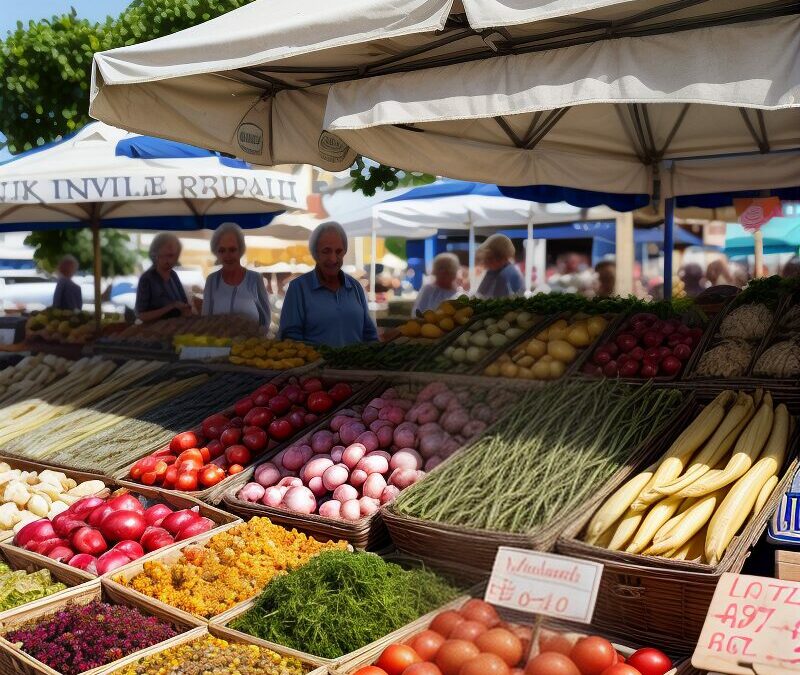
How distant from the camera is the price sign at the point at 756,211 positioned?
6.54 metres

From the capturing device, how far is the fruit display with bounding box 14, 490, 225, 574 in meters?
3.12

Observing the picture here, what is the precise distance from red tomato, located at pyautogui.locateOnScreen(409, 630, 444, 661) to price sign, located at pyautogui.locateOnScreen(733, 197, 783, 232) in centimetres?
545

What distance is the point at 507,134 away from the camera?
210 inches

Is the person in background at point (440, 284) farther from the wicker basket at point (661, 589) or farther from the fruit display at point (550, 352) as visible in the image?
the wicker basket at point (661, 589)

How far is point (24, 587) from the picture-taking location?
2.96 metres

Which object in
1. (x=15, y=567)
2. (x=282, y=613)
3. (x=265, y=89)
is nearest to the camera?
(x=282, y=613)

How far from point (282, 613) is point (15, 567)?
1.54 meters

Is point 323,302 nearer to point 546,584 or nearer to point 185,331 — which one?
point 185,331

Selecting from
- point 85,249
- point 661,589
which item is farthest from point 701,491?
point 85,249

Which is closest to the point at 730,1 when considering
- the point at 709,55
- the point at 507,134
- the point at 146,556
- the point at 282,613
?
the point at 709,55

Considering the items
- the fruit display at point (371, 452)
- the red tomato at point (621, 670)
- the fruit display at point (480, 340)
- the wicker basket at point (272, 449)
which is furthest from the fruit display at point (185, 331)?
the red tomato at point (621, 670)

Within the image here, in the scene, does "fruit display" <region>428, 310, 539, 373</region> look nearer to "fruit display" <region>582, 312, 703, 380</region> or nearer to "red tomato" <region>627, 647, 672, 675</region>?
"fruit display" <region>582, 312, 703, 380</region>

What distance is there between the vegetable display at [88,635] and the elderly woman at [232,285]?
3987 mm

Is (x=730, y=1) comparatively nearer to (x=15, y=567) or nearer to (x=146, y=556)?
(x=146, y=556)
